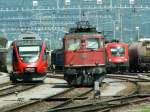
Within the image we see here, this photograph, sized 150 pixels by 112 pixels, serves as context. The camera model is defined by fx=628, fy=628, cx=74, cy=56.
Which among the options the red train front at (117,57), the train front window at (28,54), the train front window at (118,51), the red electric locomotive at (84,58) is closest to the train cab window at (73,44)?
the red electric locomotive at (84,58)

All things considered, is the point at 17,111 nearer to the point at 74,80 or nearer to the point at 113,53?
the point at 74,80

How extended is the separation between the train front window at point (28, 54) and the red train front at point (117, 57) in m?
20.1

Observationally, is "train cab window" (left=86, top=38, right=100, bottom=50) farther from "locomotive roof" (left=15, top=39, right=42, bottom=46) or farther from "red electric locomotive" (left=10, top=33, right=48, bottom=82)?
"locomotive roof" (left=15, top=39, right=42, bottom=46)

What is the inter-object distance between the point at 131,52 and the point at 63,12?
326 feet

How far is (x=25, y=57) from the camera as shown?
36.5 m

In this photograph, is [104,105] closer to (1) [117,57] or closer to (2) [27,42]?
(2) [27,42]

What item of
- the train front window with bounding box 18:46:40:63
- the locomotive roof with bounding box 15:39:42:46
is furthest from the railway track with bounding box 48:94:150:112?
the locomotive roof with bounding box 15:39:42:46

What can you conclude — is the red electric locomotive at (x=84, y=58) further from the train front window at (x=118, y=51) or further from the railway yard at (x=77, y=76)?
the train front window at (x=118, y=51)

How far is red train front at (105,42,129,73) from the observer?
56.3 m

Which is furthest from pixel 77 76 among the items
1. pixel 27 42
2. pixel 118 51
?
pixel 118 51

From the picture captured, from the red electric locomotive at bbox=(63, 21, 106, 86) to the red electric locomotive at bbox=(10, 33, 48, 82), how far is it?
22.0 feet

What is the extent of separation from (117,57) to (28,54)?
21.2 metres

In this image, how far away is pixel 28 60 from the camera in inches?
1439

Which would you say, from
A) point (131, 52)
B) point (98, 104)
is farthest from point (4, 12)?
point (98, 104)
